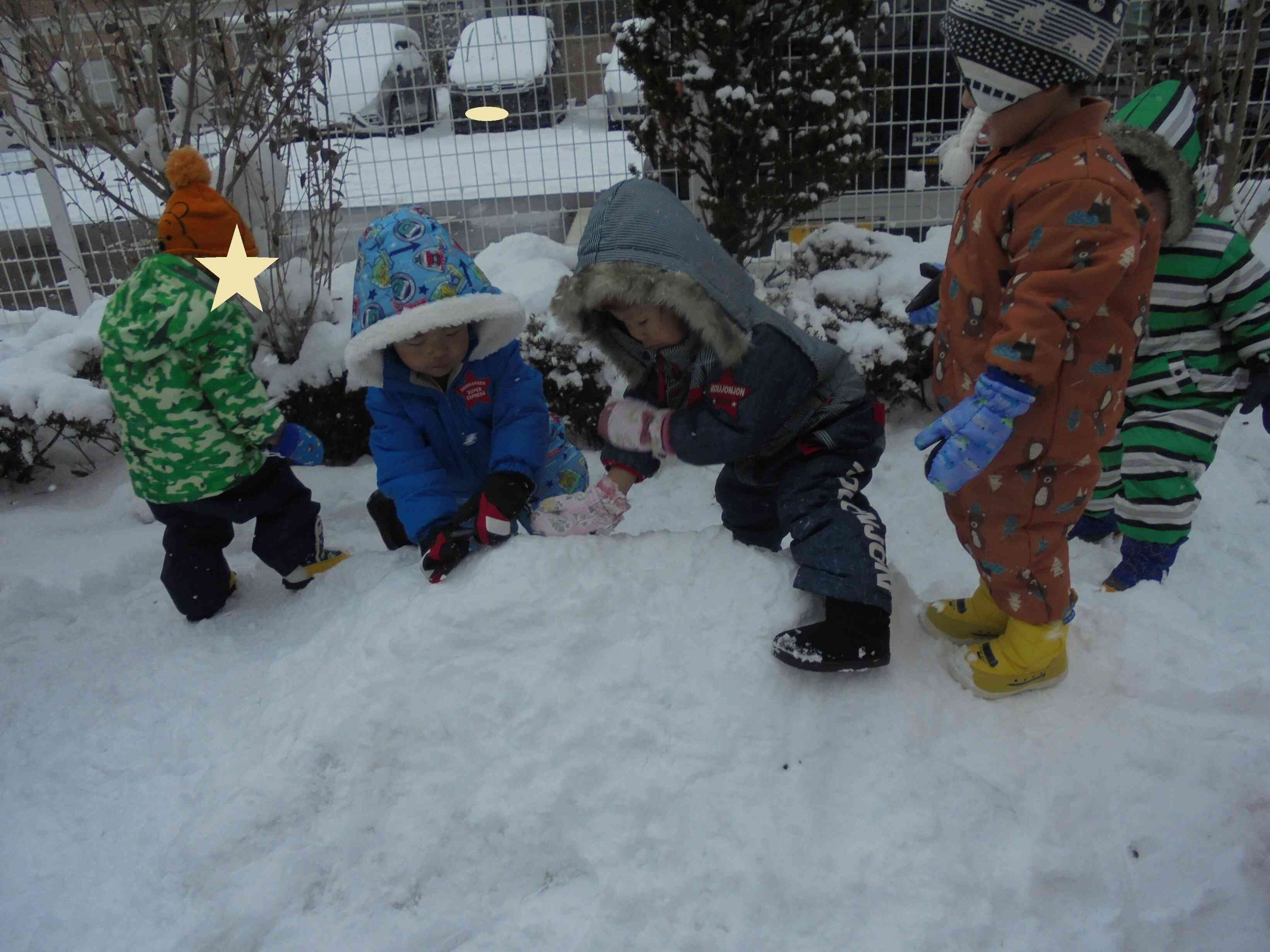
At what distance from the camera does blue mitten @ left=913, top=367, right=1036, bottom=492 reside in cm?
153

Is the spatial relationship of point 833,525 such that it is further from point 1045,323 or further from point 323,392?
point 323,392

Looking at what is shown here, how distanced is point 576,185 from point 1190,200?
3.94 m

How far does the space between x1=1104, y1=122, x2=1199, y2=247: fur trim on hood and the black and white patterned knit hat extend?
44cm

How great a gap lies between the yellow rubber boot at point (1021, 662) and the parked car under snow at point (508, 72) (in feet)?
14.8

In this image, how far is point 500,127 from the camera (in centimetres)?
527

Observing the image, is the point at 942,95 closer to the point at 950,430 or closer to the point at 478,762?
the point at 950,430

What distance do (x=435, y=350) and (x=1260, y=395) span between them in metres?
2.37

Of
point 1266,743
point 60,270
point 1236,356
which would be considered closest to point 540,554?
point 1266,743

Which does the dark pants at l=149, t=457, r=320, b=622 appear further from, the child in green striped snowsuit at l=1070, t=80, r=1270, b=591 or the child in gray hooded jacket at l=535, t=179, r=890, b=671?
the child in green striped snowsuit at l=1070, t=80, r=1270, b=591

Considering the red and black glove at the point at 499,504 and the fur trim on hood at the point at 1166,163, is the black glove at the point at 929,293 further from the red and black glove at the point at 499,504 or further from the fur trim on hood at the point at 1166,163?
the red and black glove at the point at 499,504

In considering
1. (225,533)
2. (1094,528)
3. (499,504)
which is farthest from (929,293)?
(225,533)

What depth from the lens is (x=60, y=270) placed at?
5746 mm

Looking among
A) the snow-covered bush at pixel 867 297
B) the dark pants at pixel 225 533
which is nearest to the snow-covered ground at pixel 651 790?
the dark pants at pixel 225 533

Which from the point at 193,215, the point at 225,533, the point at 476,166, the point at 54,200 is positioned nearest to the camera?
the point at 193,215
